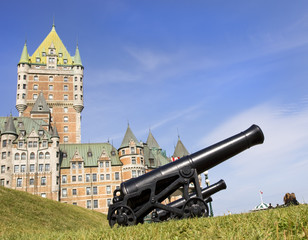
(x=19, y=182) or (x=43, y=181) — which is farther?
(x=43, y=181)

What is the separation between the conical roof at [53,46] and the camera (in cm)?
7445

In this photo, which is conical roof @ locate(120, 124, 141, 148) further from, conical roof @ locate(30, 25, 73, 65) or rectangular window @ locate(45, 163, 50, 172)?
conical roof @ locate(30, 25, 73, 65)

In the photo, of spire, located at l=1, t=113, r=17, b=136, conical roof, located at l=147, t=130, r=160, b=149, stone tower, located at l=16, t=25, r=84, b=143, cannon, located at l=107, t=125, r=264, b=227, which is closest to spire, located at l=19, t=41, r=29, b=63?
stone tower, located at l=16, t=25, r=84, b=143

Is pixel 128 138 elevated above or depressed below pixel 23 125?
below

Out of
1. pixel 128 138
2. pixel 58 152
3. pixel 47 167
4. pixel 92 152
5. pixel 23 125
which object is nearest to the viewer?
pixel 47 167

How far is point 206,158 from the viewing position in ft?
26.9

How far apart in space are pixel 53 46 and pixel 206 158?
7534cm

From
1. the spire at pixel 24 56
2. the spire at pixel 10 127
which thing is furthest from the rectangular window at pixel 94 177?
the spire at pixel 24 56

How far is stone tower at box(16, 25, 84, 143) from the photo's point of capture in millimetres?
67312

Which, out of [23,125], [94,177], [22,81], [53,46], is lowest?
[94,177]

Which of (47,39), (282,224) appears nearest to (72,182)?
(47,39)

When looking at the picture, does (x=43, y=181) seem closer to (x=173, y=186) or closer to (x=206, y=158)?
(x=173, y=186)

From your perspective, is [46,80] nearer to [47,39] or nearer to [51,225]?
[47,39]

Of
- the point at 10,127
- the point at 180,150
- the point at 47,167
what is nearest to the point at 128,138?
the point at 180,150
